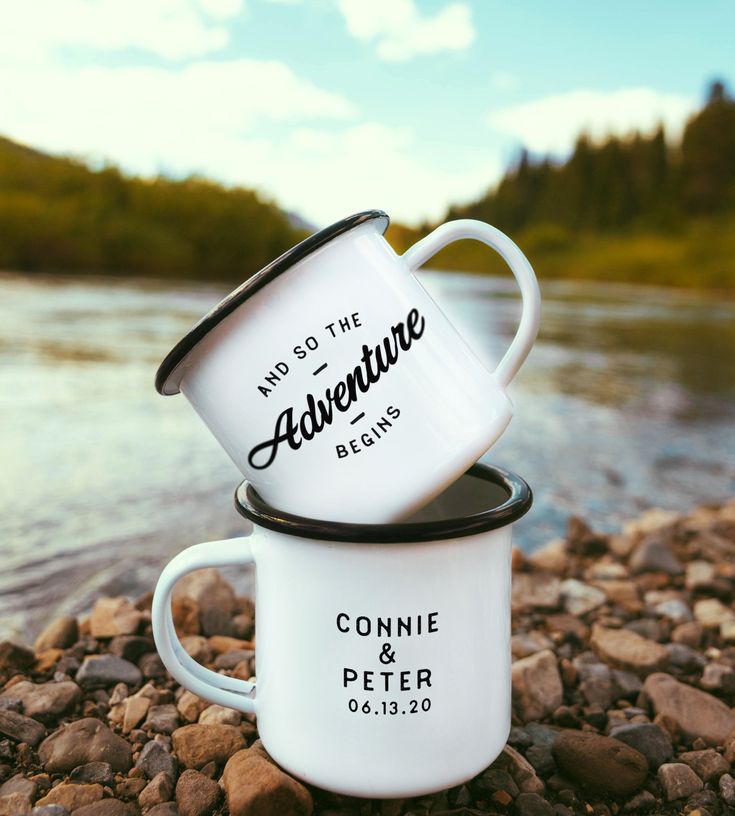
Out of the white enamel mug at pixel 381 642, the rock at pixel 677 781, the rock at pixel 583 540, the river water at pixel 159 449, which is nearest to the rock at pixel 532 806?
the white enamel mug at pixel 381 642

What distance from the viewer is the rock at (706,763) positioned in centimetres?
142

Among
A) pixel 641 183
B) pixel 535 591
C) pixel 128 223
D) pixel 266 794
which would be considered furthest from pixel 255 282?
pixel 641 183

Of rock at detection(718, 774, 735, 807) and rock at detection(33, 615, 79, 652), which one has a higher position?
rock at detection(33, 615, 79, 652)

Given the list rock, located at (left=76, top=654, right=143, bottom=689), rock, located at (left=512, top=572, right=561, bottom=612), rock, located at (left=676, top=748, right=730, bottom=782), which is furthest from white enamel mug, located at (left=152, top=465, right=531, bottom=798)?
rock, located at (left=512, top=572, right=561, bottom=612)

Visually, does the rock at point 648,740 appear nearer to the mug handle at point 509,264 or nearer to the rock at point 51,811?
the mug handle at point 509,264

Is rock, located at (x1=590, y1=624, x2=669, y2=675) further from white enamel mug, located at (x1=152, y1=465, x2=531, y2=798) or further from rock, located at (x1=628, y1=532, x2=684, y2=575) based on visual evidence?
white enamel mug, located at (x1=152, y1=465, x2=531, y2=798)

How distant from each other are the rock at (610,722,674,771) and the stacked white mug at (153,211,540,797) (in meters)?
0.43

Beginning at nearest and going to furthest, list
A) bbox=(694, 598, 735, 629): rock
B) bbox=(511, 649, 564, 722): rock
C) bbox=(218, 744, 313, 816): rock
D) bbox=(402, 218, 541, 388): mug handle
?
bbox=(218, 744, 313, 816): rock, bbox=(402, 218, 541, 388): mug handle, bbox=(511, 649, 564, 722): rock, bbox=(694, 598, 735, 629): rock

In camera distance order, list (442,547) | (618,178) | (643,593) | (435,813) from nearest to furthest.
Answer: (442,547), (435,813), (643,593), (618,178)

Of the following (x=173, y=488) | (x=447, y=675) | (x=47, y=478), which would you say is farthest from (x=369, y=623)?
(x=47, y=478)

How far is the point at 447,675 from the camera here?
1162 mm

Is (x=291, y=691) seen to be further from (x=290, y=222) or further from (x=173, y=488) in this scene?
(x=290, y=222)

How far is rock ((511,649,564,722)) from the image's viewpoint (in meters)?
1.60

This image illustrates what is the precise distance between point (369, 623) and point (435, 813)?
345 mm
